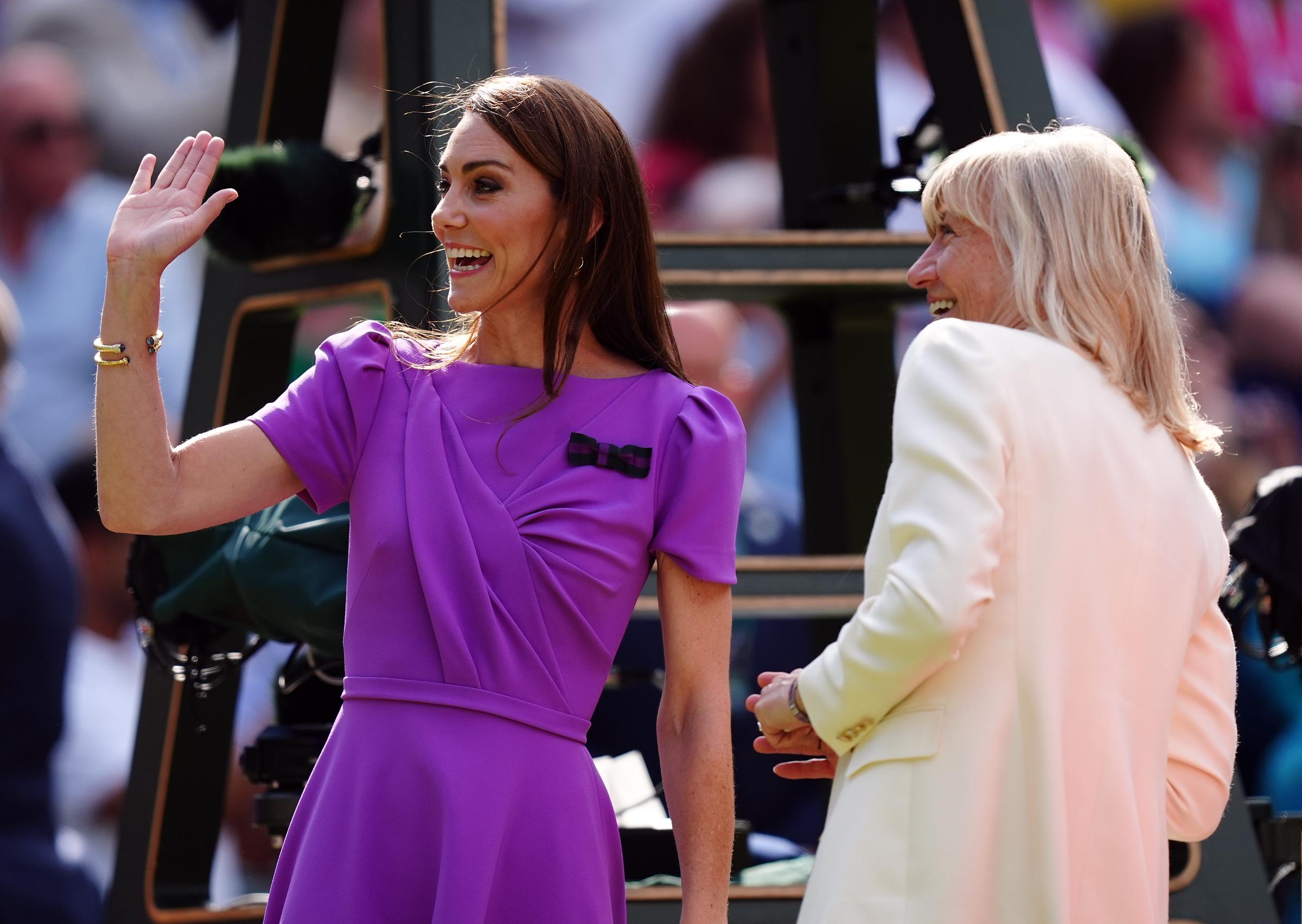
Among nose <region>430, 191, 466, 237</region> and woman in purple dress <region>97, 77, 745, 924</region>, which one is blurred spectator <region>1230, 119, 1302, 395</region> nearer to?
woman in purple dress <region>97, 77, 745, 924</region>

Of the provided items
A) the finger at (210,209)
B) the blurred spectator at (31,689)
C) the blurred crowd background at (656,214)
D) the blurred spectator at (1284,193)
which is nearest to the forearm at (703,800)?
the finger at (210,209)

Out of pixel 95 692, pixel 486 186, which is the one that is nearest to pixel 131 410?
pixel 486 186

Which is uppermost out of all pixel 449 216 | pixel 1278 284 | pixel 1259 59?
pixel 1259 59

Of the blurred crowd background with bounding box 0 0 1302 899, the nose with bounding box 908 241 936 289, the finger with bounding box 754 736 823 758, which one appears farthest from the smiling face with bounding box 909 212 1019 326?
the blurred crowd background with bounding box 0 0 1302 899

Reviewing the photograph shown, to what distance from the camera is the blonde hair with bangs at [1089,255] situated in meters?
1.98

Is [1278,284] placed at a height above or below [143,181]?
above

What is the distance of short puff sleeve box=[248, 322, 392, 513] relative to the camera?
1911mm

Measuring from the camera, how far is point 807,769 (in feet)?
7.22

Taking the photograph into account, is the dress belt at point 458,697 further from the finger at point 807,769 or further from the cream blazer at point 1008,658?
the finger at point 807,769

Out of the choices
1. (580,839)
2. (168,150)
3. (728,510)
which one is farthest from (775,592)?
(168,150)

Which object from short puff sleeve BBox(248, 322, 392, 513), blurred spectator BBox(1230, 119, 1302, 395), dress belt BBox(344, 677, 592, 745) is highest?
blurred spectator BBox(1230, 119, 1302, 395)

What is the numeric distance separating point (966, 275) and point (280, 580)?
1069 mm

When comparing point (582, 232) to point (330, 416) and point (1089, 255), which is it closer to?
point (330, 416)

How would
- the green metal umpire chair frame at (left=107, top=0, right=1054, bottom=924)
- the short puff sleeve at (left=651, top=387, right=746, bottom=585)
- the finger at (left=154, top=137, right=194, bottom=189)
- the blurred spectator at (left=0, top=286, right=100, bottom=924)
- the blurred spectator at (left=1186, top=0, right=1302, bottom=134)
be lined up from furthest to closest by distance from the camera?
the blurred spectator at (left=1186, top=0, right=1302, bottom=134) < the blurred spectator at (left=0, top=286, right=100, bottom=924) < the green metal umpire chair frame at (left=107, top=0, right=1054, bottom=924) < the short puff sleeve at (left=651, top=387, right=746, bottom=585) < the finger at (left=154, top=137, right=194, bottom=189)
